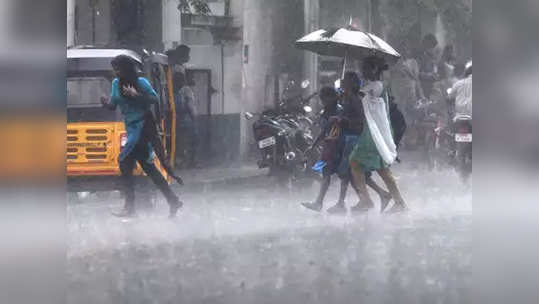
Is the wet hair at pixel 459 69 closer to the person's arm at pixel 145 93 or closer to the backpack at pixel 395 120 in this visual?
the backpack at pixel 395 120

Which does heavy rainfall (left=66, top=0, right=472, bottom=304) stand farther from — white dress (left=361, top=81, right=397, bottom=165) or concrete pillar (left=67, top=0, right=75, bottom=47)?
concrete pillar (left=67, top=0, right=75, bottom=47)

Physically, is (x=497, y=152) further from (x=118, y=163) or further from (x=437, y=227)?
(x=118, y=163)

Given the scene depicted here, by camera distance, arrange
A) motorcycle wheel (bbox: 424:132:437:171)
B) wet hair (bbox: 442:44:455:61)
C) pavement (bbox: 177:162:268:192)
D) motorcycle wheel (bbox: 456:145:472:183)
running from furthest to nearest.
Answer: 1. motorcycle wheel (bbox: 424:132:437:171)
2. wet hair (bbox: 442:44:455:61)
3. pavement (bbox: 177:162:268:192)
4. motorcycle wheel (bbox: 456:145:472:183)

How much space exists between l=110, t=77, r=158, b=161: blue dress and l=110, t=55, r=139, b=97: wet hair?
0.04m

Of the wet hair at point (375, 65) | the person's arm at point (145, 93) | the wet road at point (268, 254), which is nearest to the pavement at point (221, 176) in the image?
the wet road at point (268, 254)

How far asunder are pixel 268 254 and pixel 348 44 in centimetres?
300

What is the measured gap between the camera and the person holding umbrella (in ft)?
32.2

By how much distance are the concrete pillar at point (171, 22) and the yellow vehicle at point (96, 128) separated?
3450 millimetres

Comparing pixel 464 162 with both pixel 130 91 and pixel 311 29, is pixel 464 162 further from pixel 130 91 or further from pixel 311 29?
pixel 130 91

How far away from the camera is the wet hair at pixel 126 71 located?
9133 mm

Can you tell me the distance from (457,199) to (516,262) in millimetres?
6297

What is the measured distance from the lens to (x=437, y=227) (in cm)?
940

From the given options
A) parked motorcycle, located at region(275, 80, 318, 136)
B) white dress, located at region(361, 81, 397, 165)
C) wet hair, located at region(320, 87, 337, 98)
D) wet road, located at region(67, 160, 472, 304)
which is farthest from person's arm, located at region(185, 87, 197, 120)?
white dress, located at region(361, 81, 397, 165)

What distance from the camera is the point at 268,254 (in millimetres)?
7863
